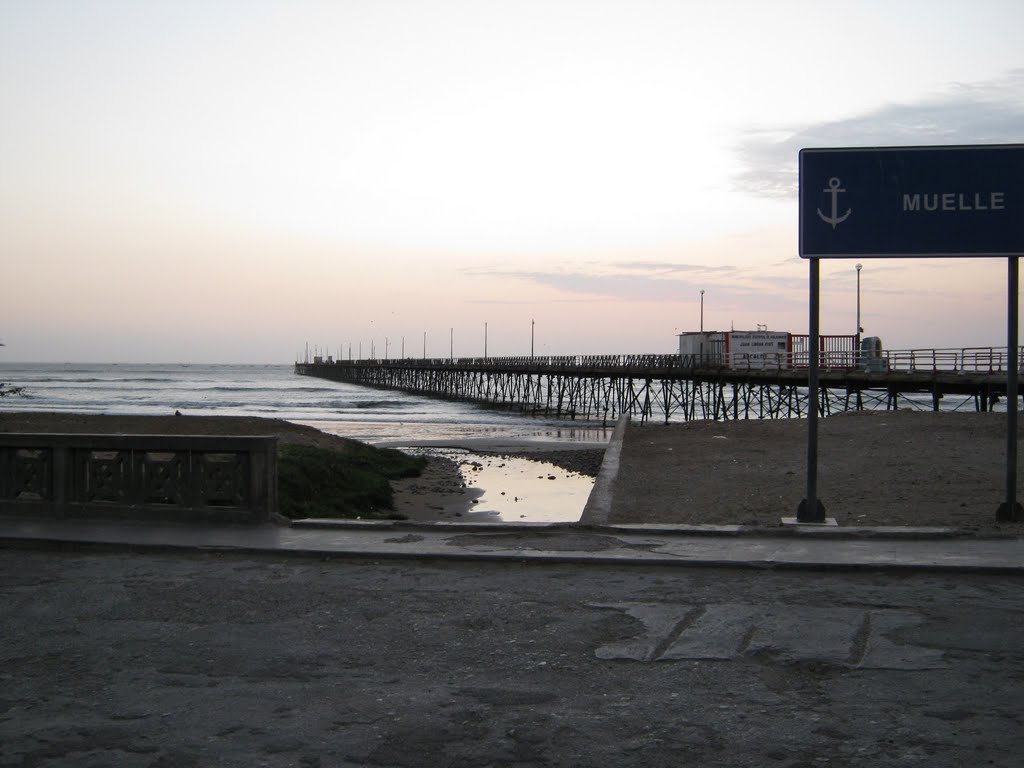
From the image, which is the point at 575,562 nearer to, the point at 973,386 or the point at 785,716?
the point at 785,716

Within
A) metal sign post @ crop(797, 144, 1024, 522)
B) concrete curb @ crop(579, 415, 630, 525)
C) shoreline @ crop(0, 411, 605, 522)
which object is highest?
metal sign post @ crop(797, 144, 1024, 522)

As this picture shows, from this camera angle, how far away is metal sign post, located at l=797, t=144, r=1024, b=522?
9.50 m

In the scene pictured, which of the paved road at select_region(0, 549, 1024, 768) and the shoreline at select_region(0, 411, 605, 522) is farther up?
the paved road at select_region(0, 549, 1024, 768)

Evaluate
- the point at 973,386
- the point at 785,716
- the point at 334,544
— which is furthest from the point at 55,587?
the point at 973,386

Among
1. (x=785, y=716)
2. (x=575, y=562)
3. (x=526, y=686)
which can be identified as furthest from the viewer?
(x=575, y=562)

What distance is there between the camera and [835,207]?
31.7 feet

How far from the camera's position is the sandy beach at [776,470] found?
11945mm

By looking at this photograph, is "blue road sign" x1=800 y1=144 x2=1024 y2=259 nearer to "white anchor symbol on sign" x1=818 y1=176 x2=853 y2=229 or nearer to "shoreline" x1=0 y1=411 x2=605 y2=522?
"white anchor symbol on sign" x1=818 y1=176 x2=853 y2=229

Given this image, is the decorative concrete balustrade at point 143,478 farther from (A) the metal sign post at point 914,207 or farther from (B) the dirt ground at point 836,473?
(A) the metal sign post at point 914,207

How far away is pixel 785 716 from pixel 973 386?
116ft

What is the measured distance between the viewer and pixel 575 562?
7.62 metres

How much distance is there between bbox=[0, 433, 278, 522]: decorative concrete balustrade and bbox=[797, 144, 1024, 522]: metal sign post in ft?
16.7

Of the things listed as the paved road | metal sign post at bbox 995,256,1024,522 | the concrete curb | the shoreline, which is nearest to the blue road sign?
metal sign post at bbox 995,256,1024,522

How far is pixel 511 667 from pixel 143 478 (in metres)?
5.86
